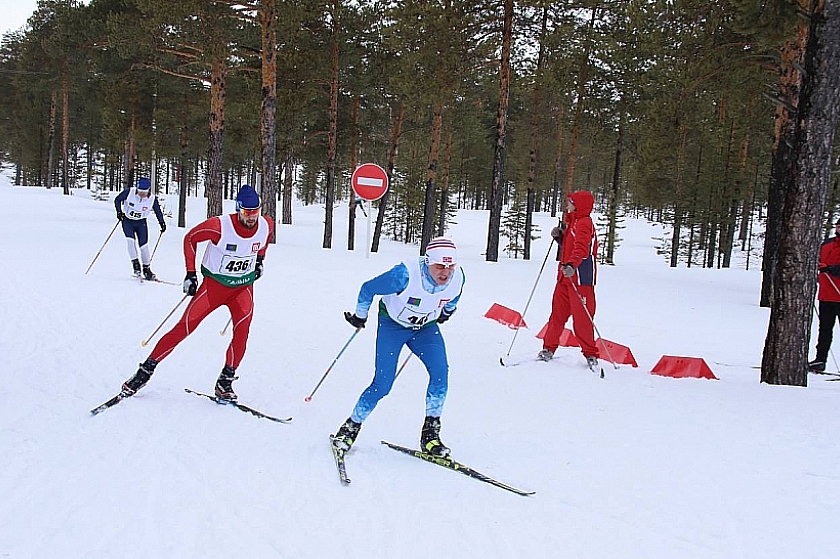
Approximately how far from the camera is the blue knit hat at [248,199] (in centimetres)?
562

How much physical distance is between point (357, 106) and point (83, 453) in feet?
72.4

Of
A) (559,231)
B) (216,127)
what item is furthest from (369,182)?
(559,231)

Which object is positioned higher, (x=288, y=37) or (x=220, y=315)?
(x=288, y=37)

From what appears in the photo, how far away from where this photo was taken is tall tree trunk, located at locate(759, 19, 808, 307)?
11195 mm

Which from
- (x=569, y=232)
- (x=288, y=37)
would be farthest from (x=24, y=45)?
(x=569, y=232)

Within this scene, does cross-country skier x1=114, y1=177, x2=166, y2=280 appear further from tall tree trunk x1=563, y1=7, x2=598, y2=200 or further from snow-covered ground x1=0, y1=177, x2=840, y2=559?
tall tree trunk x1=563, y1=7, x2=598, y2=200

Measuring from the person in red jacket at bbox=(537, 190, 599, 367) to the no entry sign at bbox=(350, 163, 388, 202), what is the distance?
315 inches

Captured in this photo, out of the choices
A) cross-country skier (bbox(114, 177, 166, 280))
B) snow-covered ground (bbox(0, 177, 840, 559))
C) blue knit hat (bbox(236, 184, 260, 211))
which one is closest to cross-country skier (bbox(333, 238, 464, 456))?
snow-covered ground (bbox(0, 177, 840, 559))

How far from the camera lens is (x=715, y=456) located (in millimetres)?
4699

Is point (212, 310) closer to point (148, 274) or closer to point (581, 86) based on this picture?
point (148, 274)

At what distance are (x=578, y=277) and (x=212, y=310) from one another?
4.30 meters

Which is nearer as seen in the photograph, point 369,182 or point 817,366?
point 817,366

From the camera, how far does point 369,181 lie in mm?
15297

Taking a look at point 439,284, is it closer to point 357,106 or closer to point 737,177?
point 357,106
